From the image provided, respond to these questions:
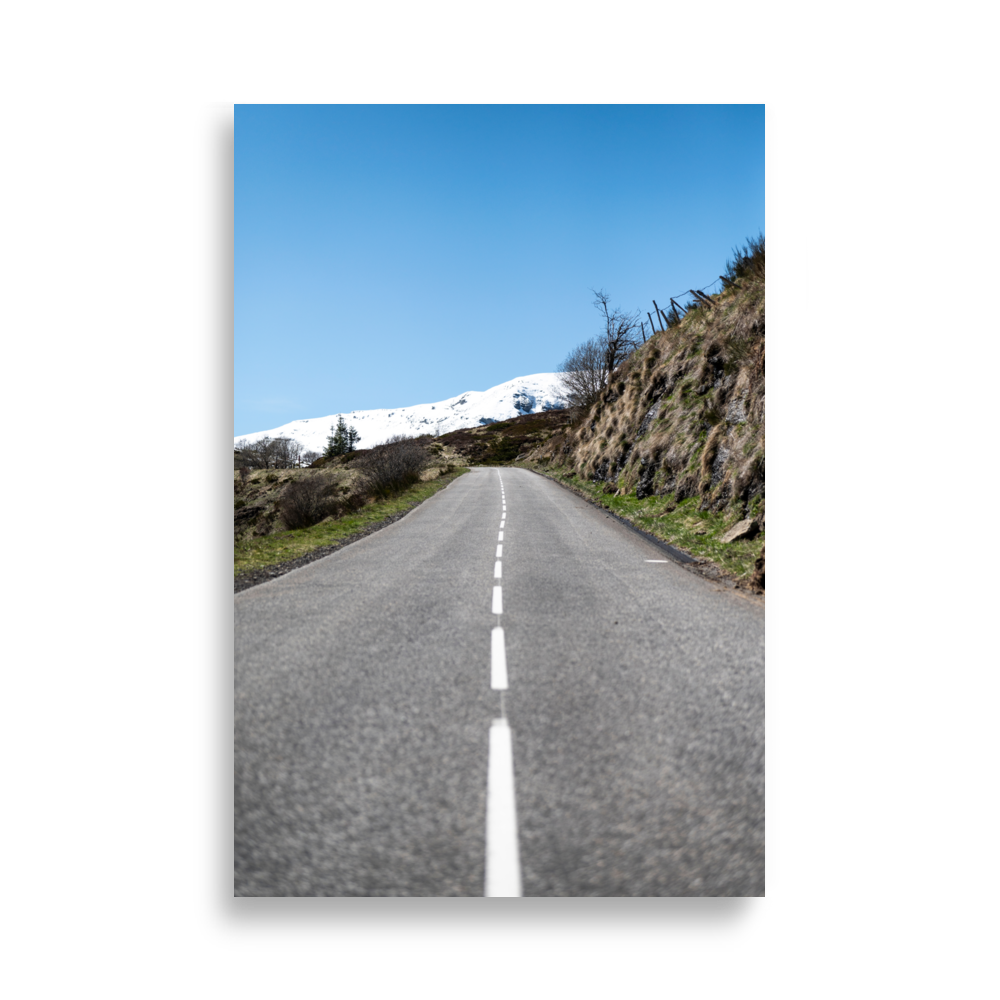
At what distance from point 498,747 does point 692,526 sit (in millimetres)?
10267

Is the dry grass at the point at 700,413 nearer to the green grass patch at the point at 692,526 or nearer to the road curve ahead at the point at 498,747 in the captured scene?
the green grass patch at the point at 692,526

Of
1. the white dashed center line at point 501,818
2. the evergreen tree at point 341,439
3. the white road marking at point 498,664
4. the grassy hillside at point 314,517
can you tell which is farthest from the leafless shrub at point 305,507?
the evergreen tree at point 341,439

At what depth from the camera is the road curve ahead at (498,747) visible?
201 cm

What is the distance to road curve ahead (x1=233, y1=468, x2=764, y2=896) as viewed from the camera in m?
2.01

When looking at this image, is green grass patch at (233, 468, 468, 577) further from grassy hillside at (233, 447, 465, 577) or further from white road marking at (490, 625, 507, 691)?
white road marking at (490, 625, 507, 691)

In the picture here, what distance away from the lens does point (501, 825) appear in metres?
2.18

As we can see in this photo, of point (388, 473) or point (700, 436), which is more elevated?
point (700, 436)

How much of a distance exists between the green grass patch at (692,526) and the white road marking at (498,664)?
14.0 ft

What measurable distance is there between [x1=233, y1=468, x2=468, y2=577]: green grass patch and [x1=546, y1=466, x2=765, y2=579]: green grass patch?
7.29 m

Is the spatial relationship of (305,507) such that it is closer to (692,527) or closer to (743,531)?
(692,527)

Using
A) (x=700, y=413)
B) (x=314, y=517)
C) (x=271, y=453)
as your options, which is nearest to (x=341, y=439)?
(x=271, y=453)

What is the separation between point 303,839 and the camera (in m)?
2.15
